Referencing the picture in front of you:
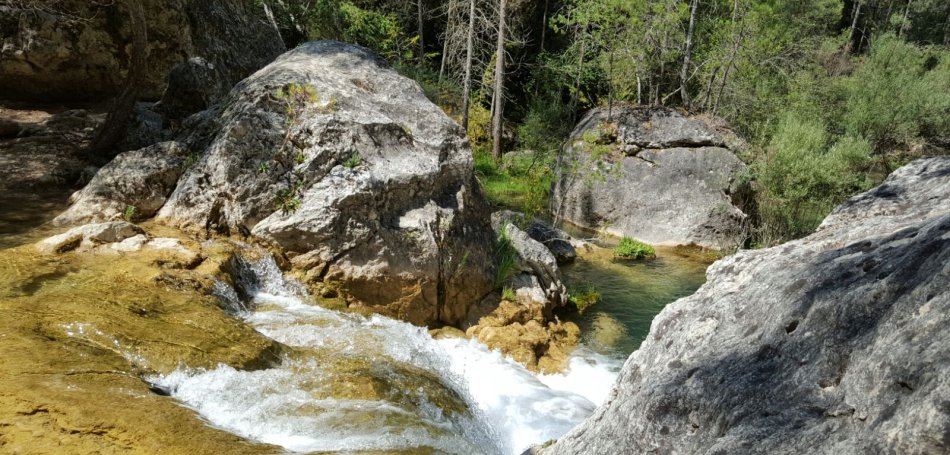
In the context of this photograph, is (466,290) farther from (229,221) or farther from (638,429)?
(638,429)

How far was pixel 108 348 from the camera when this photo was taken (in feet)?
13.7

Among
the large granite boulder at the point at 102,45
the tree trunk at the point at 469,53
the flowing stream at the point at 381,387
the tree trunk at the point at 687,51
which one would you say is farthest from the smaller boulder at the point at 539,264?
the tree trunk at the point at 687,51

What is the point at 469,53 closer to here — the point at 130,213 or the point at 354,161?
the point at 354,161

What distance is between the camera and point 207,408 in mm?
4004

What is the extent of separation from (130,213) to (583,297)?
303 inches

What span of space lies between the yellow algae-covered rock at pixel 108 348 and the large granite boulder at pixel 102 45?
652 centimetres

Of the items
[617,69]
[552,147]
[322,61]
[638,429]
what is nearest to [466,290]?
[322,61]

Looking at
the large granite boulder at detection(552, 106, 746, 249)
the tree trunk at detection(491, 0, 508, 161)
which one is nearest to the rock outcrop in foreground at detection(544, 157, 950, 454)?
the large granite boulder at detection(552, 106, 746, 249)

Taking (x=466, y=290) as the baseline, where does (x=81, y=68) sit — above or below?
above

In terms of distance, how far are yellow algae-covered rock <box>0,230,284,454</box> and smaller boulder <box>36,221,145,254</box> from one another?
13 centimetres

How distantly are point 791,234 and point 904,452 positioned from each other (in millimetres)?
15953

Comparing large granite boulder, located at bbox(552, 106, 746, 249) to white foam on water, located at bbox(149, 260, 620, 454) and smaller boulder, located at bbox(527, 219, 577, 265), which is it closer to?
smaller boulder, located at bbox(527, 219, 577, 265)

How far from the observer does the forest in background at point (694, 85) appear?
16.0 metres

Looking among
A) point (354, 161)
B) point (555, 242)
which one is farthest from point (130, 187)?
point (555, 242)
